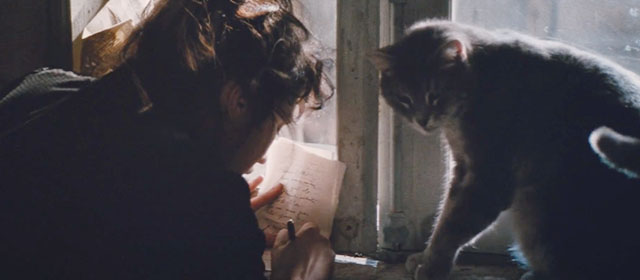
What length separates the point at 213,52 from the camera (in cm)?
101

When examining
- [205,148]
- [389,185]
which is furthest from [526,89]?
[205,148]

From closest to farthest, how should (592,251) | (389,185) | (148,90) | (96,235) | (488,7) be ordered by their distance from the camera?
(96,235) → (148,90) → (592,251) → (488,7) → (389,185)

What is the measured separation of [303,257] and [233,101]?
37 cm

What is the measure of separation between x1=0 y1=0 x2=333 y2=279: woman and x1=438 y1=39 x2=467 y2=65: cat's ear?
0.30 meters

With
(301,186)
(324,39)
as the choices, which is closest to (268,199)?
(301,186)

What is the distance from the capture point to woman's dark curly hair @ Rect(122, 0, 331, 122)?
1.01m

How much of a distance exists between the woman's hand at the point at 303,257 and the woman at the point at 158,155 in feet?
0.84

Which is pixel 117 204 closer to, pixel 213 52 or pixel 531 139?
pixel 213 52

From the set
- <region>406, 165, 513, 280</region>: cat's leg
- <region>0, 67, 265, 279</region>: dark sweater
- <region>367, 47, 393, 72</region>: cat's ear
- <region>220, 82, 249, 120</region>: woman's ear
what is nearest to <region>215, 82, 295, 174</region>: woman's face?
<region>220, 82, 249, 120</region>: woman's ear

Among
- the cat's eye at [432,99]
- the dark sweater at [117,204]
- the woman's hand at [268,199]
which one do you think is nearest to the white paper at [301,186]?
the woman's hand at [268,199]

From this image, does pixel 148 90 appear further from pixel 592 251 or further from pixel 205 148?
pixel 592 251

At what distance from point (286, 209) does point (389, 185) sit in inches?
9.3

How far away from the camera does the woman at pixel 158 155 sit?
877 mm

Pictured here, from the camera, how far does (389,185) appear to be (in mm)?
1439
